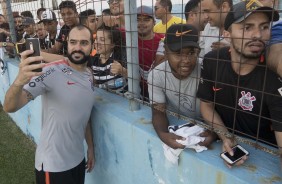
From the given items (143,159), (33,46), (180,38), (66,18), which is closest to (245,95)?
(180,38)

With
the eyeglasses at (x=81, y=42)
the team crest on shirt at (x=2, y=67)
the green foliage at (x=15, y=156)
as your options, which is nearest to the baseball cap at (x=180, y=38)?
the eyeglasses at (x=81, y=42)

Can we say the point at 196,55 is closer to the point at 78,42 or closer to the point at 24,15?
the point at 78,42

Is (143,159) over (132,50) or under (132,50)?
under

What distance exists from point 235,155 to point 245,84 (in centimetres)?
38

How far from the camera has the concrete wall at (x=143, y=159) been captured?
142cm

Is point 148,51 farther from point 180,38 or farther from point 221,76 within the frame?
point 221,76

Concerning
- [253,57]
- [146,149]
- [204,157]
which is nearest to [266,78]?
[253,57]

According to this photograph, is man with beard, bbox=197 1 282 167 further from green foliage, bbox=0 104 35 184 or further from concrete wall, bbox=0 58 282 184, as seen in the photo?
green foliage, bbox=0 104 35 184

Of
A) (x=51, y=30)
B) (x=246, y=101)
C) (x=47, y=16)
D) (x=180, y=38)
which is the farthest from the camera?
(x=51, y=30)

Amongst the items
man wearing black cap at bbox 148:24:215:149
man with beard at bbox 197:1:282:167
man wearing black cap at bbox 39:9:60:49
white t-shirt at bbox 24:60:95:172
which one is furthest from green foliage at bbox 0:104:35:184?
man with beard at bbox 197:1:282:167

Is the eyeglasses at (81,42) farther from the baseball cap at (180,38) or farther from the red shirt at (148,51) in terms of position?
the baseball cap at (180,38)

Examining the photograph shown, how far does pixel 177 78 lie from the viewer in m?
1.95

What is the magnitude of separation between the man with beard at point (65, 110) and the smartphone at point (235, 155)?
46.1 inches

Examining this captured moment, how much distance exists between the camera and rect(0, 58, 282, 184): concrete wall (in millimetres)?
1421
